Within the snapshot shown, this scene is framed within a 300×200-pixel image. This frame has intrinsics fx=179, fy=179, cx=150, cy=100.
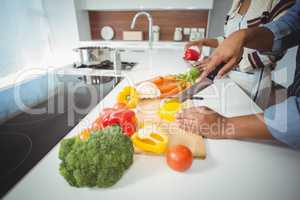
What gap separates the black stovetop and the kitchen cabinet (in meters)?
1.43

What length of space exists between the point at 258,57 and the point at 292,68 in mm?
151

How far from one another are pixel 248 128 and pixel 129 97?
1.47ft

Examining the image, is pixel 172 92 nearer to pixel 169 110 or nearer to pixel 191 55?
pixel 169 110

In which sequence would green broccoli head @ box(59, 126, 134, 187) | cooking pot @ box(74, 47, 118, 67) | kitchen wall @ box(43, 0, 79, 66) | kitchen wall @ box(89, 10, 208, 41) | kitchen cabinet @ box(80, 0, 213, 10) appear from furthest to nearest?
kitchen wall @ box(89, 10, 208, 41) < kitchen wall @ box(43, 0, 79, 66) < kitchen cabinet @ box(80, 0, 213, 10) < cooking pot @ box(74, 47, 118, 67) < green broccoli head @ box(59, 126, 134, 187)

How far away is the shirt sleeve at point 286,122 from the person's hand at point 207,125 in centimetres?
11

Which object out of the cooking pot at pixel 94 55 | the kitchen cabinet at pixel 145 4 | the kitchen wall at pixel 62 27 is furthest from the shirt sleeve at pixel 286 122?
the kitchen wall at pixel 62 27

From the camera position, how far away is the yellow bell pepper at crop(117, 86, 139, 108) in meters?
0.72

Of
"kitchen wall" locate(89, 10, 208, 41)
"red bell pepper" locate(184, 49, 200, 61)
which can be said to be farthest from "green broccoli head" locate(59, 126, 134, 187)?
"kitchen wall" locate(89, 10, 208, 41)

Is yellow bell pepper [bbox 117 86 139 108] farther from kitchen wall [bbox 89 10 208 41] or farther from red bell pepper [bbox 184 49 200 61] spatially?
kitchen wall [bbox 89 10 208 41]

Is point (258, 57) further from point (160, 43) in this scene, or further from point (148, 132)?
point (160, 43)

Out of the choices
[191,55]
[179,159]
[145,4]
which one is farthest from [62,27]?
[179,159]

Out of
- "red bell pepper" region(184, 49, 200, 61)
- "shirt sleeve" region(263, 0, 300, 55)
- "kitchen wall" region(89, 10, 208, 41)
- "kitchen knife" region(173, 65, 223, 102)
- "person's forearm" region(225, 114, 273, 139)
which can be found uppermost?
"kitchen wall" region(89, 10, 208, 41)

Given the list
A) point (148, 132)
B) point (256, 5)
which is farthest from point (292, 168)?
point (256, 5)

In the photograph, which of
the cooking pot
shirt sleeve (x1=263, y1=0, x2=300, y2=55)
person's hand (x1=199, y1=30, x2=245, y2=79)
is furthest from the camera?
the cooking pot
